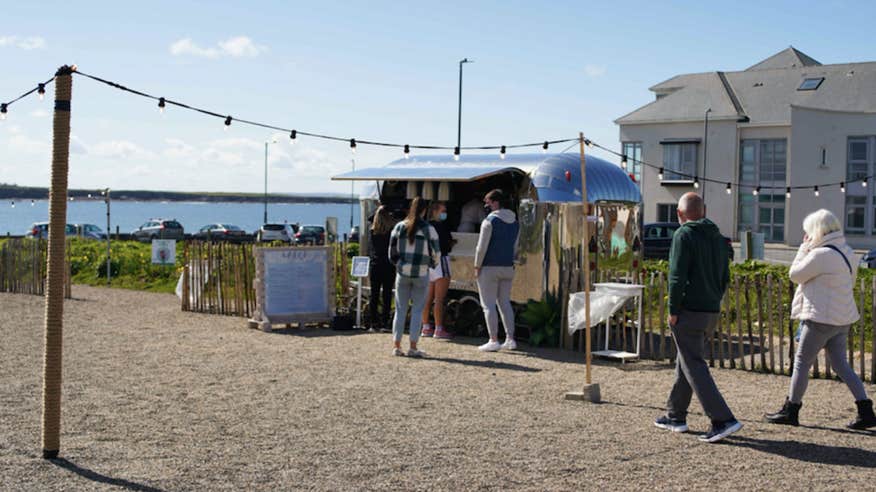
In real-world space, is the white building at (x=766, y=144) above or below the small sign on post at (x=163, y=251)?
above

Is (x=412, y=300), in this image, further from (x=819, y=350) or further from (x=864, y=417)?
(x=864, y=417)

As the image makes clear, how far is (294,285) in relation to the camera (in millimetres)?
15125

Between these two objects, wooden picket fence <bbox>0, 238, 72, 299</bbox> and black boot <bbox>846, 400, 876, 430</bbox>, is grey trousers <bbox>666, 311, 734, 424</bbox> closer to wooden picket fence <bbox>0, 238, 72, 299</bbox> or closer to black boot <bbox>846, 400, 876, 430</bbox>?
black boot <bbox>846, 400, 876, 430</bbox>

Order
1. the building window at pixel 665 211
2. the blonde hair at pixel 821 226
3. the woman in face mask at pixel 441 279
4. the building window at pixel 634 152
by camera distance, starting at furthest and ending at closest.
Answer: the building window at pixel 634 152 → the building window at pixel 665 211 → the woman in face mask at pixel 441 279 → the blonde hair at pixel 821 226

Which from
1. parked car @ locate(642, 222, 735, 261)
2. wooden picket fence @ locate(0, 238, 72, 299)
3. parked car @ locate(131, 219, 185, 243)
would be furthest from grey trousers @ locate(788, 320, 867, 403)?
parked car @ locate(131, 219, 185, 243)

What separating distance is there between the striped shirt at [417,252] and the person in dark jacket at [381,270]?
7.14 feet

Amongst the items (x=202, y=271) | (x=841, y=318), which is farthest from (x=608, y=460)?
(x=202, y=271)

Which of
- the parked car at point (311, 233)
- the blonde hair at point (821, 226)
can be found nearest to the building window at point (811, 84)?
the parked car at point (311, 233)

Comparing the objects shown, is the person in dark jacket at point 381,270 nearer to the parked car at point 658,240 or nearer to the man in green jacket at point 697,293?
the man in green jacket at point 697,293

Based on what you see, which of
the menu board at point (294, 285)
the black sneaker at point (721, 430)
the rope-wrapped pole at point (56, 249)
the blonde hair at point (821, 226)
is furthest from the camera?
the menu board at point (294, 285)

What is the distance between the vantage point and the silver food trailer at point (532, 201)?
1344 centimetres

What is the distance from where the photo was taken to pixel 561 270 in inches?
520

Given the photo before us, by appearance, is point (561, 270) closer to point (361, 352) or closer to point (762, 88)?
point (361, 352)

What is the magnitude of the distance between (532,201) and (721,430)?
21.4ft
